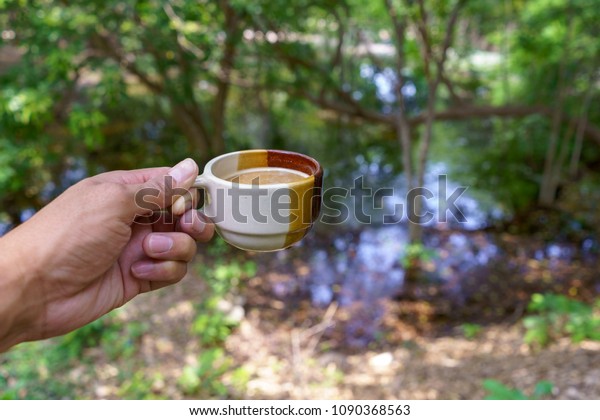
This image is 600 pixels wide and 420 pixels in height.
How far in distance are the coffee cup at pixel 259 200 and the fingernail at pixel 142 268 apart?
33cm

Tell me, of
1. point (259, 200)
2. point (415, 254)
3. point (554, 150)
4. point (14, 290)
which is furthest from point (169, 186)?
point (554, 150)

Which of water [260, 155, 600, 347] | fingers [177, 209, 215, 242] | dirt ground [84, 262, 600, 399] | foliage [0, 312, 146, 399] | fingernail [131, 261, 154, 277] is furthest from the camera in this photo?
water [260, 155, 600, 347]

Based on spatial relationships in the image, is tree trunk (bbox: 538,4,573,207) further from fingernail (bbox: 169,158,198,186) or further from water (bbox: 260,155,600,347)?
fingernail (bbox: 169,158,198,186)

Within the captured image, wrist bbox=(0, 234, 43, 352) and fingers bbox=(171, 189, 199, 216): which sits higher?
fingers bbox=(171, 189, 199, 216)

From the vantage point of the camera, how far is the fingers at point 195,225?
4.57ft

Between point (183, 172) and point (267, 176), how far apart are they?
22 centimetres

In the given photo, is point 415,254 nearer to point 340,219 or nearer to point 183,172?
point 340,219

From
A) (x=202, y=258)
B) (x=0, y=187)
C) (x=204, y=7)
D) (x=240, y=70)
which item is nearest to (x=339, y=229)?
(x=202, y=258)

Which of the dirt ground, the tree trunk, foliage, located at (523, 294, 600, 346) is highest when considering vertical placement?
the tree trunk

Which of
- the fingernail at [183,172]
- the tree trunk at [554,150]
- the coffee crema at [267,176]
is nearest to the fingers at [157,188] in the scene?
the fingernail at [183,172]

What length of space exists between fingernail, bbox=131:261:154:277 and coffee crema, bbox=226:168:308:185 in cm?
40

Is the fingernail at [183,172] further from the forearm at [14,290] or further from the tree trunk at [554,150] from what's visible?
the tree trunk at [554,150]

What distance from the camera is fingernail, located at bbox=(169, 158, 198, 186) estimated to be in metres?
1.28

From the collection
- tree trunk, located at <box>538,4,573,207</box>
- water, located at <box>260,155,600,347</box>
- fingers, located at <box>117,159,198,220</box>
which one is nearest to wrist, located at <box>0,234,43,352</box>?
fingers, located at <box>117,159,198,220</box>
